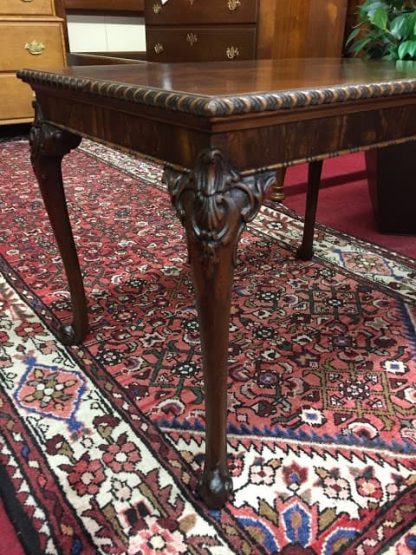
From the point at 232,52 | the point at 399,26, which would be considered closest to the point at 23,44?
the point at 232,52

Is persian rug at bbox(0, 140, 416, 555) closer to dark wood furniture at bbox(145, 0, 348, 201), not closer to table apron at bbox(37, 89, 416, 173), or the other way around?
table apron at bbox(37, 89, 416, 173)

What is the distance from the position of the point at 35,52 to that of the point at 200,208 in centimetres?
319

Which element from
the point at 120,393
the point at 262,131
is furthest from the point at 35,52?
the point at 262,131

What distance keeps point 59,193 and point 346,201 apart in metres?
1.59

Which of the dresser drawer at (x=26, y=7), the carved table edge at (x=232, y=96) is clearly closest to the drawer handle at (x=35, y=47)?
the dresser drawer at (x=26, y=7)

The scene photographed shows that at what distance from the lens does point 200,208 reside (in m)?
0.61

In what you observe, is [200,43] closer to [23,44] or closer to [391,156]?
[391,156]

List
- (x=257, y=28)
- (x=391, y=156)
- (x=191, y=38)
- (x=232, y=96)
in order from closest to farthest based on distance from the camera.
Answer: (x=232, y=96)
(x=391, y=156)
(x=257, y=28)
(x=191, y=38)

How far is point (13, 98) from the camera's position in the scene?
3205 mm

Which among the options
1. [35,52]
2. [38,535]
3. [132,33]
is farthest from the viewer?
[132,33]

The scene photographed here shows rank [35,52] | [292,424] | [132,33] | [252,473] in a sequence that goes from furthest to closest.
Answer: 1. [132,33]
2. [35,52]
3. [292,424]
4. [252,473]

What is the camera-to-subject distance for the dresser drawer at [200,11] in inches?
87.3

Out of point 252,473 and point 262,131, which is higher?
point 262,131

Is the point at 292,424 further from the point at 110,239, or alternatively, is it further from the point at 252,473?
the point at 110,239
